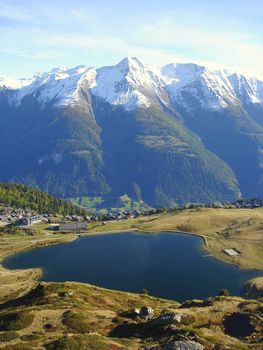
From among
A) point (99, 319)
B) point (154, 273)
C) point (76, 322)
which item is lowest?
point (154, 273)

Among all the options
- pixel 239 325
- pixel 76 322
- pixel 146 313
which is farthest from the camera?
pixel 146 313

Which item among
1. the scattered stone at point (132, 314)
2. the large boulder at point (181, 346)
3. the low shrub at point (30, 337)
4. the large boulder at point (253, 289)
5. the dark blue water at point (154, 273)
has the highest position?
the large boulder at point (181, 346)

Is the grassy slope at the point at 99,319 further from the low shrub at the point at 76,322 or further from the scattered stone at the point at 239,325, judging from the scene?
the scattered stone at the point at 239,325

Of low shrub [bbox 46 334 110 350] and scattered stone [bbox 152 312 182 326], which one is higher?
low shrub [bbox 46 334 110 350]

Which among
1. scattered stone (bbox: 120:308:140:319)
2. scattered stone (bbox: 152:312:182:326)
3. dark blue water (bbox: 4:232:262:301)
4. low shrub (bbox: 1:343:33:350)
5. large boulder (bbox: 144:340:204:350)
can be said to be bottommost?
dark blue water (bbox: 4:232:262:301)

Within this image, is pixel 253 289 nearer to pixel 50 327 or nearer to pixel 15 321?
pixel 50 327

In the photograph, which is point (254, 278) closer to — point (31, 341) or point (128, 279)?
point (128, 279)

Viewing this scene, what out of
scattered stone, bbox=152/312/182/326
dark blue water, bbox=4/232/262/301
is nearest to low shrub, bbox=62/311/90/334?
scattered stone, bbox=152/312/182/326

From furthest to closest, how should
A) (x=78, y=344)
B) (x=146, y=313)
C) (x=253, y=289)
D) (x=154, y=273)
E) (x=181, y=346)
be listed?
(x=154, y=273) < (x=253, y=289) < (x=146, y=313) < (x=78, y=344) < (x=181, y=346)

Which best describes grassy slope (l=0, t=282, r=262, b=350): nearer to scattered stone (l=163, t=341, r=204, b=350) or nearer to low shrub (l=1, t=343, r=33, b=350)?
low shrub (l=1, t=343, r=33, b=350)

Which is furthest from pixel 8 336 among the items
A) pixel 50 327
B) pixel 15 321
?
pixel 50 327

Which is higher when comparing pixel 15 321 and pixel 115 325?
pixel 15 321

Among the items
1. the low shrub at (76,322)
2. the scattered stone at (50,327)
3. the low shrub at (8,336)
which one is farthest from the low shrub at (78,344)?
the scattered stone at (50,327)
